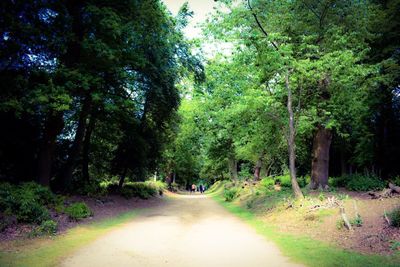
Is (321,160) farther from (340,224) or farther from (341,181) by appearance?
(340,224)

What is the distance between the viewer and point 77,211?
12820mm

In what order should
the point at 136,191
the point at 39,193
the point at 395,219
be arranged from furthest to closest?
the point at 136,191 → the point at 39,193 → the point at 395,219

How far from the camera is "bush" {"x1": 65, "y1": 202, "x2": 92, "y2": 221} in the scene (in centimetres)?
1249

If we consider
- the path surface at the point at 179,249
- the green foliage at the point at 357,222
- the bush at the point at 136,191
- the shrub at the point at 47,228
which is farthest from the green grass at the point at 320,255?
the bush at the point at 136,191

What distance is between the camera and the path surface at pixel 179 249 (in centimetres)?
718

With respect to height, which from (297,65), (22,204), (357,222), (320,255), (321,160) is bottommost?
(320,255)

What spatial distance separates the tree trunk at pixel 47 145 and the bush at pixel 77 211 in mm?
Result: 3015

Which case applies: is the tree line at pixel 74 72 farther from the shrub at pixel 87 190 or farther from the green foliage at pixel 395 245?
the green foliage at pixel 395 245

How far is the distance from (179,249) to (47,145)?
994cm

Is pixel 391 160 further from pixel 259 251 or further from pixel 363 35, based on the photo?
pixel 259 251

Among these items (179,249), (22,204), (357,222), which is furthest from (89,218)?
(357,222)

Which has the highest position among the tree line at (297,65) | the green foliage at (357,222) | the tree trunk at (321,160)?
the tree line at (297,65)

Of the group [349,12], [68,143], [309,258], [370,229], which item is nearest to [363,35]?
[349,12]

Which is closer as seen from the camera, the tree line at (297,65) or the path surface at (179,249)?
the path surface at (179,249)
